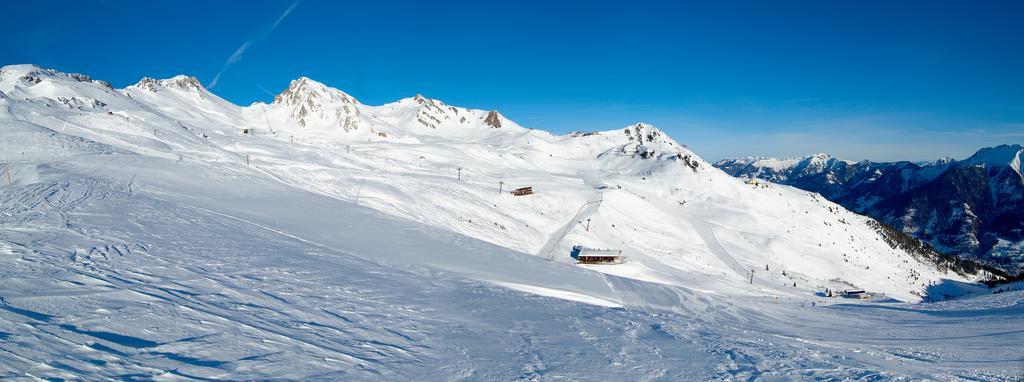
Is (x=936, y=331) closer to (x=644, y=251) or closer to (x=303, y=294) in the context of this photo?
(x=303, y=294)

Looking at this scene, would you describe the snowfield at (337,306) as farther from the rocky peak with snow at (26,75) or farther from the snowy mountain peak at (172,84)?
the snowy mountain peak at (172,84)

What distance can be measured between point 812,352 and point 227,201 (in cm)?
2721

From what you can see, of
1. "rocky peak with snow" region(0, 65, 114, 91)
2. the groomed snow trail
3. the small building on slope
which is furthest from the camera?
"rocky peak with snow" region(0, 65, 114, 91)

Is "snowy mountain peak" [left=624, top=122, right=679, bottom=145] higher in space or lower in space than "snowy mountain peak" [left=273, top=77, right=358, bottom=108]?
lower

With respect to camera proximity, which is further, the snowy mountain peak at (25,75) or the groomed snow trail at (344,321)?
the snowy mountain peak at (25,75)

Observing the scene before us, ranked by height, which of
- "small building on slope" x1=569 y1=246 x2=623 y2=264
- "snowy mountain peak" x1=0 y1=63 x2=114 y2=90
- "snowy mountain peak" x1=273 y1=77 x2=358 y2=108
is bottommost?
"small building on slope" x1=569 y1=246 x2=623 y2=264

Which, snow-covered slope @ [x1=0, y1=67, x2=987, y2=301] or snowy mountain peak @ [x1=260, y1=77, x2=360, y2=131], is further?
snowy mountain peak @ [x1=260, y1=77, x2=360, y2=131]

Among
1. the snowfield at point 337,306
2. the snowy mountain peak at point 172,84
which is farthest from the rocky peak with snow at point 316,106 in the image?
the snowfield at point 337,306

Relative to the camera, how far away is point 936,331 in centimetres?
1340

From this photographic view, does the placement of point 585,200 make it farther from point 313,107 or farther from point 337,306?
point 313,107

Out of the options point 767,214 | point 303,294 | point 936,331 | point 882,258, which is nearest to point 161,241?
point 303,294

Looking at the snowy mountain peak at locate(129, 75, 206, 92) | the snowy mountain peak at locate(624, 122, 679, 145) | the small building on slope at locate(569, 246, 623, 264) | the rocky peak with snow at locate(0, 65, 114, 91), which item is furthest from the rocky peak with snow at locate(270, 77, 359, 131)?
the small building on slope at locate(569, 246, 623, 264)

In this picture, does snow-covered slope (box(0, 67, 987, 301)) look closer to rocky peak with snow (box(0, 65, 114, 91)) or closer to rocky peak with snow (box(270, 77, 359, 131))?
rocky peak with snow (box(0, 65, 114, 91))

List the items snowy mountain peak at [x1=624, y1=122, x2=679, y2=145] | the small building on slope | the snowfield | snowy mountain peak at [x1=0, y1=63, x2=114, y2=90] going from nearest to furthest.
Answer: the snowfield < the small building on slope < snowy mountain peak at [x1=0, y1=63, x2=114, y2=90] < snowy mountain peak at [x1=624, y1=122, x2=679, y2=145]
